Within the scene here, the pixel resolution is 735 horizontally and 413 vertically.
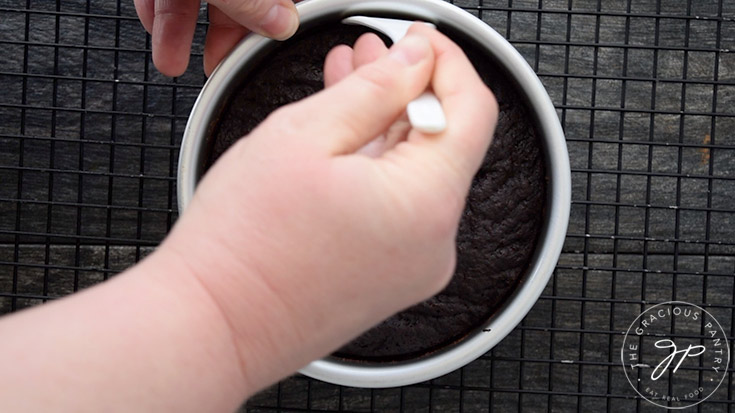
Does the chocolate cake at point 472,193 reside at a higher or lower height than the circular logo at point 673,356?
higher

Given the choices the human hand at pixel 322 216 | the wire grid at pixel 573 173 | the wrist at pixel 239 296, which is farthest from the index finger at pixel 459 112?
the wire grid at pixel 573 173

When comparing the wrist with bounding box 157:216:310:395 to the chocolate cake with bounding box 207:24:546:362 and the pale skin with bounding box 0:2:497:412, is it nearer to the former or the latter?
the pale skin with bounding box 0:2:497:412

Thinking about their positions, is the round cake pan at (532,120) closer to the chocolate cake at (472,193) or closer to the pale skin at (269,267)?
the chocolate cake at (472,193)

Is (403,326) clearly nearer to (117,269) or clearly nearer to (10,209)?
(117,269)

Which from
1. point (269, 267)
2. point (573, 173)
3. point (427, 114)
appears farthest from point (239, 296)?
point (573, 173)

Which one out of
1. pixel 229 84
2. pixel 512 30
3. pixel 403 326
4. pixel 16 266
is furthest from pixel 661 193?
pixel 16 266

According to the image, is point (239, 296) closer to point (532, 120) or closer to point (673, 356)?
point (532, 120)

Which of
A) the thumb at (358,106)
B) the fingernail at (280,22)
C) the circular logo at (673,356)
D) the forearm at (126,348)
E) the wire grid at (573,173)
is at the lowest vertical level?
the circular logo at (673,356)
